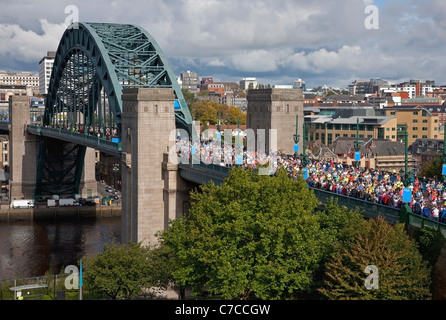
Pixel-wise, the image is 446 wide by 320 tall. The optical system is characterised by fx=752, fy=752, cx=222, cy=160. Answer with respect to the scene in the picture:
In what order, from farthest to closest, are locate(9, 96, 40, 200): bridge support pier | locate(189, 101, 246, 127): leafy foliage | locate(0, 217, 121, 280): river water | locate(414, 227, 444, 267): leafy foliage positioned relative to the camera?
locate(189, 101, 246, 127): leafy foliage → locate(9, 96, 40, 200): bridge support pier → locate(0, 217, 121, 280): river water → locate(414, 227, 444, 267): leafy foliage

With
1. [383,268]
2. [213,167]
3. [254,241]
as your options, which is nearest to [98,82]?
[213,167]

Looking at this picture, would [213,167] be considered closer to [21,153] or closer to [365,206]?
[365,206]

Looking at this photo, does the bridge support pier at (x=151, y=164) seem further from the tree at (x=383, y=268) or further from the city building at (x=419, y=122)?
the city building at (x=419, y=122)

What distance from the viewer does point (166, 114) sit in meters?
46.6

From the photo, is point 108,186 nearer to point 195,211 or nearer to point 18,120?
point 18,120

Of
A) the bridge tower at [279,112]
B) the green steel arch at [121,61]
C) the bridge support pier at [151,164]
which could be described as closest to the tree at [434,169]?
the bridge tower at [279,112]

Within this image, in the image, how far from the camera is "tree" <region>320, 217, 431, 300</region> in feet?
81.3

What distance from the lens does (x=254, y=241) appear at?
1174 inches

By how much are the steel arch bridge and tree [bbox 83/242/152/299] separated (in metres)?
20.9

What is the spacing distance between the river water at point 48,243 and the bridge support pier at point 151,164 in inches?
390

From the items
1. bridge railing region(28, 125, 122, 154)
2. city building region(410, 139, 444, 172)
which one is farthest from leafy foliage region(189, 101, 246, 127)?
bridge railing region(28, 125, 122, 154)

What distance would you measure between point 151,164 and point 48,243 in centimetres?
2810

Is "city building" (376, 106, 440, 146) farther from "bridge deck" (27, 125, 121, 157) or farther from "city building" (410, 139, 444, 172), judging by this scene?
"bridge deck" (27, 125, 121, 157)

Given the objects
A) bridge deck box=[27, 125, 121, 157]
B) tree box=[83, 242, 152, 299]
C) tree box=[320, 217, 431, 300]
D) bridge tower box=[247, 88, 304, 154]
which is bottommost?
tree box=[83, 242, 152, 299]
